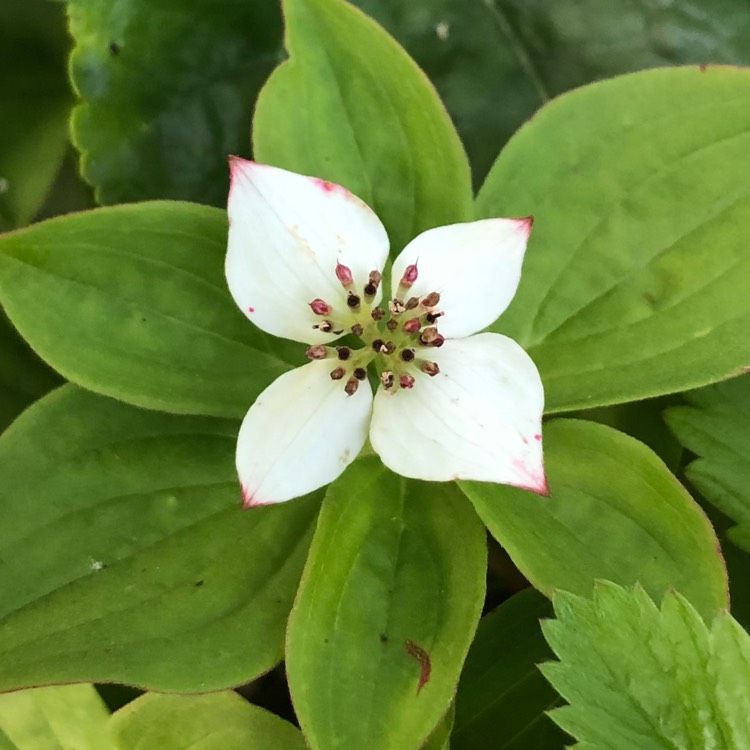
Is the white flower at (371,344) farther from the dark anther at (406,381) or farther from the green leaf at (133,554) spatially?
the green leaf at (133,554)

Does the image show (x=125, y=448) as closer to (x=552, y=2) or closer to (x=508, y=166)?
(x=508, y=166)

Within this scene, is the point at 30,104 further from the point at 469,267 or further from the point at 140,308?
the point at 469,267

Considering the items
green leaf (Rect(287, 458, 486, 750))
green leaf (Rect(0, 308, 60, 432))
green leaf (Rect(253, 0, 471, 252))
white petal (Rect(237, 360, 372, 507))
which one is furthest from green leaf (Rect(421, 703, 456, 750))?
green leaf (Rect(0, 308, 60, 432))

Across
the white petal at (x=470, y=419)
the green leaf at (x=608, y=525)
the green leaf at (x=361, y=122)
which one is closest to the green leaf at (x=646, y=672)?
the green leaf at (x=608, y=525)

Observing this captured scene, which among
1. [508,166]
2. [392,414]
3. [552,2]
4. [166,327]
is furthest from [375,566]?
[552,2]

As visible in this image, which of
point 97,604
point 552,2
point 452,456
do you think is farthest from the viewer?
point 552,2
